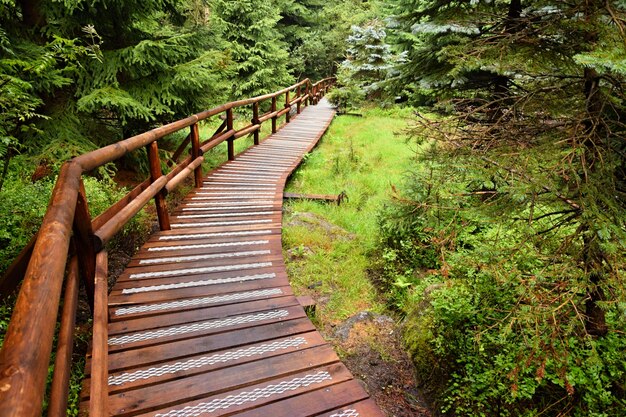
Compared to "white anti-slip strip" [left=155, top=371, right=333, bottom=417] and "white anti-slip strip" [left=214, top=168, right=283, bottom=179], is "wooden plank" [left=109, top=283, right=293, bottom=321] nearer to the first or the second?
"white anti-slip strip" [left=155, top=371, right=333, bottom=417]

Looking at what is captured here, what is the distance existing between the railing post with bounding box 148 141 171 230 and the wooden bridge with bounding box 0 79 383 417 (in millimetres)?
13

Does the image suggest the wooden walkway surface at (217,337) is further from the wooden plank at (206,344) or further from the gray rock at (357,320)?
the gray rock at (357,320)

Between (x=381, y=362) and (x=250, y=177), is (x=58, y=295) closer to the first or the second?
(x=381, y=362)

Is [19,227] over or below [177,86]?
below

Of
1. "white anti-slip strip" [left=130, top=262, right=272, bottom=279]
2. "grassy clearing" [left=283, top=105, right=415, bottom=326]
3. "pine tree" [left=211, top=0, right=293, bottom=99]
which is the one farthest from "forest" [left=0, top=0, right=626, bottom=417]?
"pine tree" [left=211, top=0, right=293, bottom=99]

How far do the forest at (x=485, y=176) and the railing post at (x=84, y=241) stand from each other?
4.41 feet

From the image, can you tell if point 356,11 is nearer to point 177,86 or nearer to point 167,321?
point 177,86

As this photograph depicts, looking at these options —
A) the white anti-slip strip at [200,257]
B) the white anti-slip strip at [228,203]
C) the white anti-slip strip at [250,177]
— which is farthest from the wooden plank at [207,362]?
the white anti-slip strip at [250,177]

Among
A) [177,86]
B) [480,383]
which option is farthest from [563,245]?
[177,86]

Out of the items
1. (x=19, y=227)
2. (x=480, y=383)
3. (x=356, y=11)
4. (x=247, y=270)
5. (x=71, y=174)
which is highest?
(x=356, y=11)

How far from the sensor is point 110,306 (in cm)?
330

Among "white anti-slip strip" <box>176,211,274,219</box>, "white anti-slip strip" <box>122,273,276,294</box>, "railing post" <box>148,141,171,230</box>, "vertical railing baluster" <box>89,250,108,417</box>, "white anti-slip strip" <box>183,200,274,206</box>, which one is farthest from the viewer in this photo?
"white anti-slip strip" <box>183,200,274,206</box>

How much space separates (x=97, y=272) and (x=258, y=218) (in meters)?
2.99

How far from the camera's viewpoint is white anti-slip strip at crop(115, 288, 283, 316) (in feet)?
10.8
